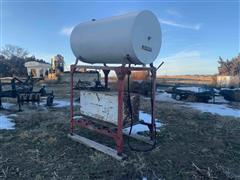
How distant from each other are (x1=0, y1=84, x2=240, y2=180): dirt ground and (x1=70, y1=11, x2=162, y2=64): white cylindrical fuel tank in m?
1.84

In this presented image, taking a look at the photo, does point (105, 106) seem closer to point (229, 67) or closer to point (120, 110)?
point (120, 110)

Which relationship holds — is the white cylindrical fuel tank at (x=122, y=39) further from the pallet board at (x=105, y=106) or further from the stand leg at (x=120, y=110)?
the pallet board at (x=105, y=106)

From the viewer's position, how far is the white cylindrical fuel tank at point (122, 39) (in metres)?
4.20

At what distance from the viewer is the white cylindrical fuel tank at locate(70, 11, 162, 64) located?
420cm

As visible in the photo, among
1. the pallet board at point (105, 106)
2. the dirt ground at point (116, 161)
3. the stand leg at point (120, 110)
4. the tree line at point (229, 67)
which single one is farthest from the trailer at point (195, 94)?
the tree line at point (229, 67)

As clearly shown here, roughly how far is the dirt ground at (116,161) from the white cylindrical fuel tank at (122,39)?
6.02ft

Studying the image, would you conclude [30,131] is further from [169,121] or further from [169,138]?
[169,121]

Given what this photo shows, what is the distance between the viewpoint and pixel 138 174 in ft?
12.1

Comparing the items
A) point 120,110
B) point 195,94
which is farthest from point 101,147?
point 195,94

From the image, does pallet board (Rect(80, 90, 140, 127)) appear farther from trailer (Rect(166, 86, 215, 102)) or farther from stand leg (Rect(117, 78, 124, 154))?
trailer (Rect(166, 86, 215, 102))

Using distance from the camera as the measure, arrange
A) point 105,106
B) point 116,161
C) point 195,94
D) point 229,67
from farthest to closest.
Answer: point 229,67 → point 195,94 → point 105,106 → point 116,161

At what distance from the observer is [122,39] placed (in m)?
4.25

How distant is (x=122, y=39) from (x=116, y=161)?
85.2 inches

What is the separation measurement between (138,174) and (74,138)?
209 centimetres
